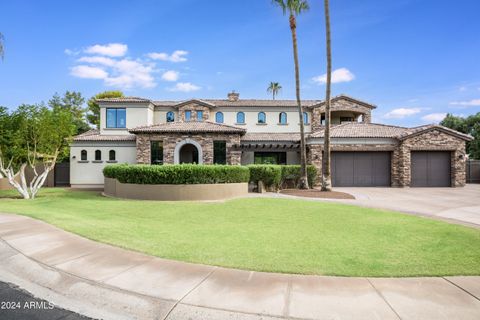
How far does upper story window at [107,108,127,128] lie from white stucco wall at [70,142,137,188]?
8.33ft

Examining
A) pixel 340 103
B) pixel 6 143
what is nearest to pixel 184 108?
pixel 6 143

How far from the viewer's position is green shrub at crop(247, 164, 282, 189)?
728 inches

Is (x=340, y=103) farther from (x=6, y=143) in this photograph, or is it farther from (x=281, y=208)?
(x=6, y=143)

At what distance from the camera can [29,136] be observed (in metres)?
16.1

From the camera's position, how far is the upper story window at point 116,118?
2586 cm

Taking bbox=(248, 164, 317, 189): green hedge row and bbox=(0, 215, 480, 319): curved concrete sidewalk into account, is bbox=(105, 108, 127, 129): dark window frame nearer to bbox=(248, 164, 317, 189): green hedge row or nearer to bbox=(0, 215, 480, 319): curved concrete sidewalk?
bbox=(248, 164, 317, 189): green hedge row

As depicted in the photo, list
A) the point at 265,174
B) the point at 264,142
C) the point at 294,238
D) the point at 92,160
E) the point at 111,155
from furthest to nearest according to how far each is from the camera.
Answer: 1. the point at 264,142
2. the point at 111,155
3. the point at 92,160
4. the point at 265,174
5. the point at 294,238

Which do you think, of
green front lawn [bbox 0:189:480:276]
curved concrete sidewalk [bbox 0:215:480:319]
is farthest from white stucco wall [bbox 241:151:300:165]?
curved concrete sidewalk [bbox 0:215:480:319]

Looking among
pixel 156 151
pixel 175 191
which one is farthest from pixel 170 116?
pixel 175 191

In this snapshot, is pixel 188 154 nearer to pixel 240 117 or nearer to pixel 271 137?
pixel 240 117

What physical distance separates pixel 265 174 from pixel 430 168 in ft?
50.3

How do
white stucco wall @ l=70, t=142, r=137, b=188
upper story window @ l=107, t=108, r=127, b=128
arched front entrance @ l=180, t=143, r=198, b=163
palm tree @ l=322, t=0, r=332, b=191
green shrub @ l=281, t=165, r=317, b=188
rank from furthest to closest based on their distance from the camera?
1. arched front entrance @ l=180, t=143, r=198, b=163
2. upper story window @ l=107, t=108, r=127, b=128
3. white stucco wall @ l=70, t=142, r=137, b=188
4. green shrub @ l=281, t=165, r=317, b=188
5. palm tree @ l=322, t=0, r=332, b=191

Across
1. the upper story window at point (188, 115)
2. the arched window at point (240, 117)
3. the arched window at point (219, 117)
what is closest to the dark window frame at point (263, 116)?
the arched window at point (240, 117)

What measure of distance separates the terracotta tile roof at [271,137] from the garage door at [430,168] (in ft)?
34.3
